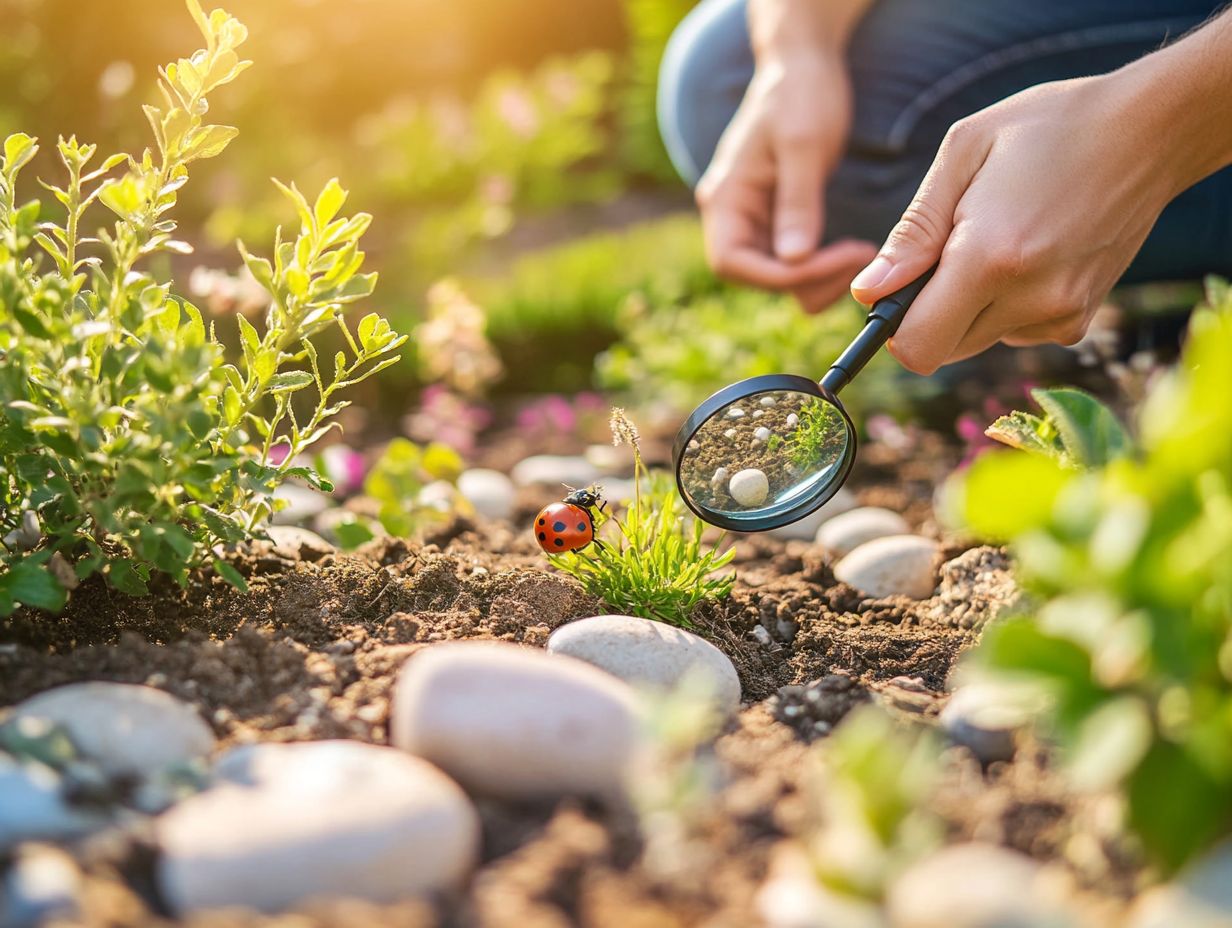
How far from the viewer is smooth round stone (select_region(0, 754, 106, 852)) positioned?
1154mm

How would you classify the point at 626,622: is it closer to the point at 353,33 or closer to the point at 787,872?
the point at 787,872

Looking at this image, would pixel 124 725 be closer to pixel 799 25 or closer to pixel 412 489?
pixel 412 489

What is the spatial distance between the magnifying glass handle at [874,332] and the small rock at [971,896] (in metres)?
1.02

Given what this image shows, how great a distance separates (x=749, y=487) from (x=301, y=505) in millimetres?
1334

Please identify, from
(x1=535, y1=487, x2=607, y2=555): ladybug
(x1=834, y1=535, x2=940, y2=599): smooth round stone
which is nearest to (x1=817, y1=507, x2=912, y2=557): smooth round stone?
(x1=834, y1=535, x2=940, y2=599): smooth round stone

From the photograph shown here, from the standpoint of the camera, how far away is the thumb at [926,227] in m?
1.93

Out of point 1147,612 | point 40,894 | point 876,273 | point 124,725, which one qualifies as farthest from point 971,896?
point 876,273

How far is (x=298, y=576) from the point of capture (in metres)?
1.96

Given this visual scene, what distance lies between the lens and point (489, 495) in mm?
2941

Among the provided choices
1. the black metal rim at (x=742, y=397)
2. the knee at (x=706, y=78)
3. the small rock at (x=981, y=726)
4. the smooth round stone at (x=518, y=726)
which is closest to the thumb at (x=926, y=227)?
the black metal rim at (x=742, y=397)

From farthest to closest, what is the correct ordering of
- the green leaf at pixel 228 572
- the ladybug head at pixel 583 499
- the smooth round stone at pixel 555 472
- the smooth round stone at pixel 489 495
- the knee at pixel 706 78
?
the knee at pixel 706 78 < the smooth round stone at pixel 555 472 < the smooth round stone at pixel 489 495 < the ladybug head at pixel 583 499 < the green leaf at pixel 228 572

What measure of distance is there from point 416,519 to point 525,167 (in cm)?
499

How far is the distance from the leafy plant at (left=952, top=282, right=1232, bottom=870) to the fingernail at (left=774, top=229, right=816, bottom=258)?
5.77 feet

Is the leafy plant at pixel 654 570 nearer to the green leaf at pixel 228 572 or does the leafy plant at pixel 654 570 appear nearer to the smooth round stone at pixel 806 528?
the green leaf at pixel 228 572
